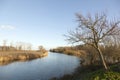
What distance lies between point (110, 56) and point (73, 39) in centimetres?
1663

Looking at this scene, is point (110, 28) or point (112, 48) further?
point (112, 48)

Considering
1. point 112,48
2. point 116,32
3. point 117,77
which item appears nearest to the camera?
point 117,77

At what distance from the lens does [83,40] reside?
16641 mm

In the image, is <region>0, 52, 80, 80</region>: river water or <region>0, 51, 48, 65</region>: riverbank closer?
<region>0, 52, 80, 80</region>: river water

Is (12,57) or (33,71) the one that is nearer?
(33,71)

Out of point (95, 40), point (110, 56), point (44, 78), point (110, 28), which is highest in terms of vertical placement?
point (110, 28)

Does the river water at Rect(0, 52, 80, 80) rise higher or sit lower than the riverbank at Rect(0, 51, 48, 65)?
lower

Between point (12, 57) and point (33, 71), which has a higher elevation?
point (12, 57)

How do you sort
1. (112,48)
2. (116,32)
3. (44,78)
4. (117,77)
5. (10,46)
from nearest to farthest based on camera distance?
(117,77)
(116,32)
(44,78)
(112,48)
(10,46)

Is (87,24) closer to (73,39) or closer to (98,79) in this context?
(73,39)

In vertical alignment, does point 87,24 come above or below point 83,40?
above

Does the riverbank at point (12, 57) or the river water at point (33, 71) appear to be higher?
the riverbank at point (12, 57)

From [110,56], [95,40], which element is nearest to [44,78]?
[95,40]

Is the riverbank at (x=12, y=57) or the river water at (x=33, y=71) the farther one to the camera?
the riverbank at (x=12, y=57)
